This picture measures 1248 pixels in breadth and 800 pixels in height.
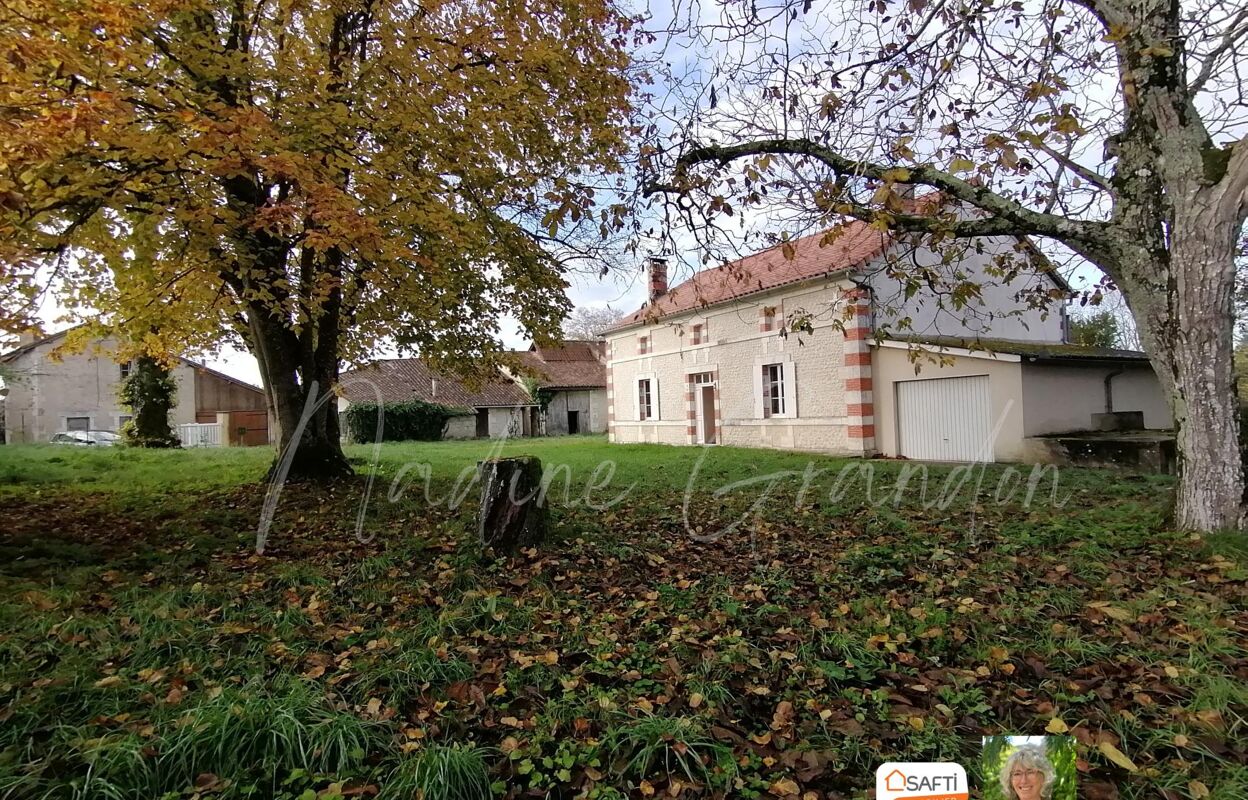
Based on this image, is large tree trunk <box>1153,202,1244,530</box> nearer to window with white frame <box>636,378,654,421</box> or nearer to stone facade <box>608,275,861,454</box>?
stone facade <box>608,275,861,454</box>

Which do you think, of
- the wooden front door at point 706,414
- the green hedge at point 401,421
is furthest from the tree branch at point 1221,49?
the green hedge at point 401,421

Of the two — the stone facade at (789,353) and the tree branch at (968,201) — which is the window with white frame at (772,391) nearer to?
the stone facade at (789,353)

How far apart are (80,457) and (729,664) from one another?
606 inches

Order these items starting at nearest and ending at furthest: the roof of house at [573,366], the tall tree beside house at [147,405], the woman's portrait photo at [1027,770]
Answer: the woman's portrait photo at [1027,770], the tall tree beside house at [147,405], the roof of house at [573,366]

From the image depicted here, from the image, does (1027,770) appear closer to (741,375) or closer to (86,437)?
(741,375)

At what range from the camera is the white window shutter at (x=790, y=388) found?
16.2 m

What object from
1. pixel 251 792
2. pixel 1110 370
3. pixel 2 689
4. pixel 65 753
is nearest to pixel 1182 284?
pixel 251 792

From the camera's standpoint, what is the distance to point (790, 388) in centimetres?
1627

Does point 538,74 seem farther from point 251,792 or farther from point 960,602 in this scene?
point 251,792

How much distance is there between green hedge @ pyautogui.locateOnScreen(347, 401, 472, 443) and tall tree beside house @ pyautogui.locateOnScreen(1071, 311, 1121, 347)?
87.6 feet

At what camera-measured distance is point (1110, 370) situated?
13.6m

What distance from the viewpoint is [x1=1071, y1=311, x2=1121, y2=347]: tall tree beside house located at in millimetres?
24016

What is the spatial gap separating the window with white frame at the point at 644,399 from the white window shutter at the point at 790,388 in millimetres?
6222

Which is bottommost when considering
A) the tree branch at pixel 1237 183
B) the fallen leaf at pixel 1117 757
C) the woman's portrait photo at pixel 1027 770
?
the fallen leaf at pixel 1117 757
